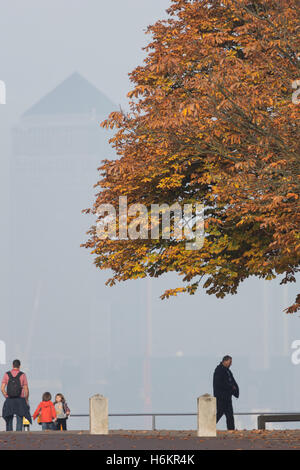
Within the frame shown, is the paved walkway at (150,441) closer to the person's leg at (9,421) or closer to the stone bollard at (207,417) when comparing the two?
the stone bollard at (207,417)

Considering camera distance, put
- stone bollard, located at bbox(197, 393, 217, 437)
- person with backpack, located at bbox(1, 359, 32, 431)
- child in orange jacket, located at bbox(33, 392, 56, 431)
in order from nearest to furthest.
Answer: stone bollard, located at bbox(197, 393, 217, 437)
person with backpack, located at bbox(1, 359, 32, 431)
child in orange jacket, located at bbox(33, 392, 56, 431)

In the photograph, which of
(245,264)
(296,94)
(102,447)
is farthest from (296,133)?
(102,447)

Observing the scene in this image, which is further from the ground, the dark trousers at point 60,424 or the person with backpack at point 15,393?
the person with backpack at point 15,393

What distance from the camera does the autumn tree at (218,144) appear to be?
2091cm

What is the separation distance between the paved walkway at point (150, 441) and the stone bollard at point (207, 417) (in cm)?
26

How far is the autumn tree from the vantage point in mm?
20906

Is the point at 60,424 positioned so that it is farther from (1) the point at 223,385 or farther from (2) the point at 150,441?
(2) the point at 150,441

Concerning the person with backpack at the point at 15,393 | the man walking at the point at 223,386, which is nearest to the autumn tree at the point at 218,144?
the man walking at the point at 223,386

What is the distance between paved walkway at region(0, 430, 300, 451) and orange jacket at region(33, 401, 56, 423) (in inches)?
47.2

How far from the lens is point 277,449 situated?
19250 mm

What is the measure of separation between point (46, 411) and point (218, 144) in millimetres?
8380

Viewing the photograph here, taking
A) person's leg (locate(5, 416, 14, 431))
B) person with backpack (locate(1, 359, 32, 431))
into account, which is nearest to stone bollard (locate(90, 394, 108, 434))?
person with backpack (locate(1, 359, 32, 431))

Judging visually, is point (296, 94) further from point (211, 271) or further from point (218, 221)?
point (211, 271)

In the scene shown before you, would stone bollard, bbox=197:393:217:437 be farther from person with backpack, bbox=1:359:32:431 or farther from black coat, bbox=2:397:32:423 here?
black coat, bbox=2:397:32:423
